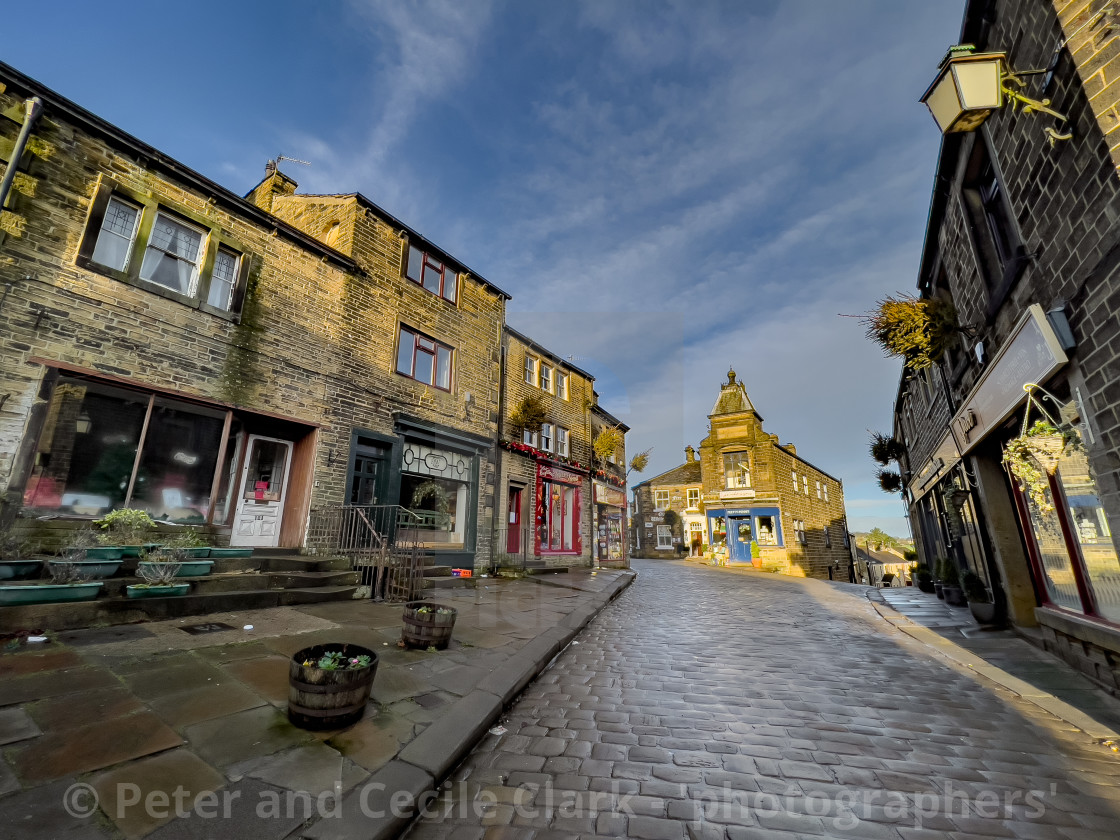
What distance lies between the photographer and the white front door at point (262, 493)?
28.9 feet

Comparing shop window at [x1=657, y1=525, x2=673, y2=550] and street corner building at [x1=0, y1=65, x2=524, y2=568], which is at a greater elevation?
street corner building at [x1=0, y1=65, x2=524, y2=568]

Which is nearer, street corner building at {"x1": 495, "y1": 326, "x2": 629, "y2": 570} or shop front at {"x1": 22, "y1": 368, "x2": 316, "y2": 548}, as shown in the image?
shop front at {"x1": 22, "y1": 368, "x2": 316, "y2": 548}

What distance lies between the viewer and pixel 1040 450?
447 centimetres

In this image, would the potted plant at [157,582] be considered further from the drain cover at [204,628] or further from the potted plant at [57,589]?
the drain cover at [204,628]

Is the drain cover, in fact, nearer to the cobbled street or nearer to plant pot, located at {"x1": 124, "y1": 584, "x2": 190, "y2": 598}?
plant pot, located at {"x1": 124, "y1": 584, "x2": 190, "y2": 598}

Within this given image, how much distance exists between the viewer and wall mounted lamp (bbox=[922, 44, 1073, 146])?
4086 mm

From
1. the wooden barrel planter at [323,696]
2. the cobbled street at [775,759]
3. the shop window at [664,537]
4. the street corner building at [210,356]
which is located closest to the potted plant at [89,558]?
the street corner building at [210,356]

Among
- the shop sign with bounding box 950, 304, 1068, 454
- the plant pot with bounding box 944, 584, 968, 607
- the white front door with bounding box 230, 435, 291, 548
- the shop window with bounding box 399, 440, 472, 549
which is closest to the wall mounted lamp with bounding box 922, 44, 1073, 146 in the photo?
the shop sign with bounding box 950, 304, 1068, 454

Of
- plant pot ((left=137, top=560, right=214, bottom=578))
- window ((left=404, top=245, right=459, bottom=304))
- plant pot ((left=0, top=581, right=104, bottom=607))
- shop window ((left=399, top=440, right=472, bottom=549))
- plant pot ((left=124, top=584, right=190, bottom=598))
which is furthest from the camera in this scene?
window ((left=404, top=245, right=459, bottom=304))

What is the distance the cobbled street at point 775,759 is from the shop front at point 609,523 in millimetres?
14499

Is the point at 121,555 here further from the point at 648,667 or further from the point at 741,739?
the point at 741,739

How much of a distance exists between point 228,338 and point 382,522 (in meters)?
4.82

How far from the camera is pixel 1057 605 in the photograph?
235 inches

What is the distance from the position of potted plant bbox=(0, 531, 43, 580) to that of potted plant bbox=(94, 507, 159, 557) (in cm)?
74
